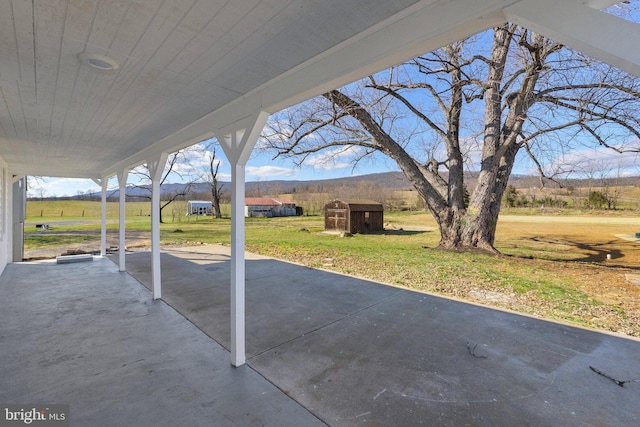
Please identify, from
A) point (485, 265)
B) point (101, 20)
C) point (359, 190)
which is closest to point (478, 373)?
point (101, 20)

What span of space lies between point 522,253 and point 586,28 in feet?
30.5

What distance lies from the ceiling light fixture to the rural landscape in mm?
4814

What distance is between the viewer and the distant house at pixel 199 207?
1086 inches

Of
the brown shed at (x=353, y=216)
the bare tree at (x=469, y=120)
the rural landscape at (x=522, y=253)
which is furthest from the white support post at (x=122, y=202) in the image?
the brown shed at (x=353, y=216)

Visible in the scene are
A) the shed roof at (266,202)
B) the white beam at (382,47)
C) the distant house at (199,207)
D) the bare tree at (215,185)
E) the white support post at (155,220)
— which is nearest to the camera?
the white beam at (382,47)

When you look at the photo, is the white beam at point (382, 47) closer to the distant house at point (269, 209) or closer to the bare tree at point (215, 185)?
the distant house at point (269, 209)

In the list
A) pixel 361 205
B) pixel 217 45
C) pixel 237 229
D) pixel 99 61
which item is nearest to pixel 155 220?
pixel 237 229

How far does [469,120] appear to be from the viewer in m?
8.50

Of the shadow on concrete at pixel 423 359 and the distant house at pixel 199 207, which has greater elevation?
the distant house at pixel 199 207

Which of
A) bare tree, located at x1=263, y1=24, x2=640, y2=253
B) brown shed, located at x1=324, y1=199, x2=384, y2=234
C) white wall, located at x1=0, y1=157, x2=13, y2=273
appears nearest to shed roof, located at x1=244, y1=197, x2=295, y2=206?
brown shed, located at x1=324, y1=199, x2=384, y2=234

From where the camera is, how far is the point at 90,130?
143 inches

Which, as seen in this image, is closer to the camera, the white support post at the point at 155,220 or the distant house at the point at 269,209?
the white support post at the point at 155,220

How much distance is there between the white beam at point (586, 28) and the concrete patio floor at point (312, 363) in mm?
2076

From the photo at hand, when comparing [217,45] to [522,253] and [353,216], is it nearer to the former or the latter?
[522,253]
